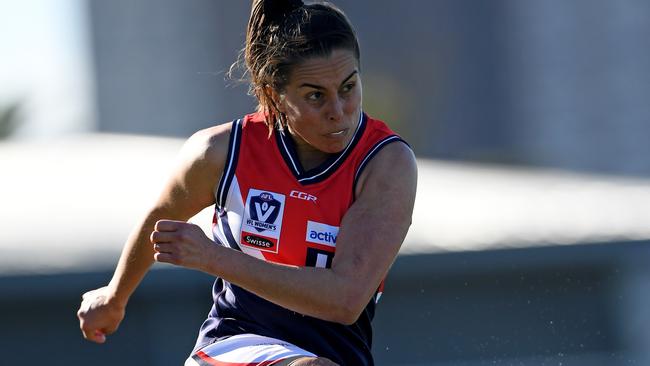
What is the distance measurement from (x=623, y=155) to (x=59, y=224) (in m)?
2.91

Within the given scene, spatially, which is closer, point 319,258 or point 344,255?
point 344,255

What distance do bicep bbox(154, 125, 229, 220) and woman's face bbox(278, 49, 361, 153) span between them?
25cm

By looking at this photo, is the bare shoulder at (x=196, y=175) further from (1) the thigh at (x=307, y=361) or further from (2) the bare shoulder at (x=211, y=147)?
(1) the thigh at (x=307, y=361)

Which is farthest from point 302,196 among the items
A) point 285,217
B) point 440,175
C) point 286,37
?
point 440,175

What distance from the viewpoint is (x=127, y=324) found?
564cm

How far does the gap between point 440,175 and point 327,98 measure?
3416 mm

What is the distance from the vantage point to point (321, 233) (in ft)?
10.4

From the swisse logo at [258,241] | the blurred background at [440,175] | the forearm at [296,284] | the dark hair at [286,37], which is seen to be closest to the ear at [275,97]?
the dark hair at [286,37]

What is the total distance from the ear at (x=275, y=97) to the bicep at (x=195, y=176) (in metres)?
0.16

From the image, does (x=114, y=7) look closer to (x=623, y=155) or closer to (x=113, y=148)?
(x=113, y=148)

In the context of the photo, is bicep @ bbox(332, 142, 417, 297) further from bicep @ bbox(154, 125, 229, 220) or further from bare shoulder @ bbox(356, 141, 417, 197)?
bicep @ bbox(154, 125, 229, 220)

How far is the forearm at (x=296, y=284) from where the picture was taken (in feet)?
9.69

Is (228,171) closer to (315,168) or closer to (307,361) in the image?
(315,168)

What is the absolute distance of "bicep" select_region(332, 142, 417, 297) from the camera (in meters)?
3.04
